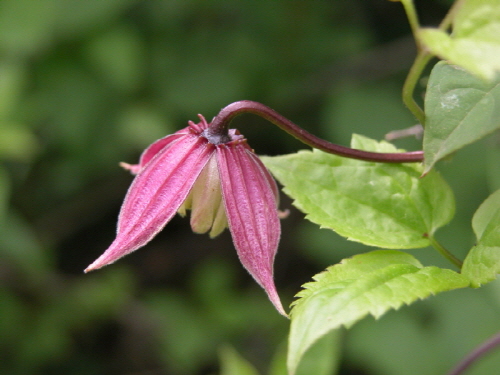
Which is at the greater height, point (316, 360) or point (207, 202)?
point (207, 202)

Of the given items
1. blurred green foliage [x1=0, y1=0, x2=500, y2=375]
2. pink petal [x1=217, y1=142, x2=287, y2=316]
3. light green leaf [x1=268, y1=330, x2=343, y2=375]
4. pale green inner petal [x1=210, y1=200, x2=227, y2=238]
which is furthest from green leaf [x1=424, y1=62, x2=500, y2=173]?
blurred green foliage [x1=0, y1=0, x2=500, y2=375]

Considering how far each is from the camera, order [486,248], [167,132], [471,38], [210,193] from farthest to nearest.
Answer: [167,132], [210,193], [486,248], [471,38]

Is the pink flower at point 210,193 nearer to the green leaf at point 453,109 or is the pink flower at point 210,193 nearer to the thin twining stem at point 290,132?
the thin twining stem at point 290,132

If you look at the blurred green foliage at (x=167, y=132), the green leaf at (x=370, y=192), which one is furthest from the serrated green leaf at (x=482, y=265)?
the blurred green foliage at (x=167, y=132)

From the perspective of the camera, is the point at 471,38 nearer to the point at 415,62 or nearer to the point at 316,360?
the point at 415,62

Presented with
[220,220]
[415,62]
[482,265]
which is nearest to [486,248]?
[482,265]

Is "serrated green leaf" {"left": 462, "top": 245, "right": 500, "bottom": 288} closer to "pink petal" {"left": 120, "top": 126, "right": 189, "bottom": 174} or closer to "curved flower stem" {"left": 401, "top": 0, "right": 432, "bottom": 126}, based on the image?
"curved flower stem" {"left": 401, "top": 0, "right": 432, "bottom": 126}
